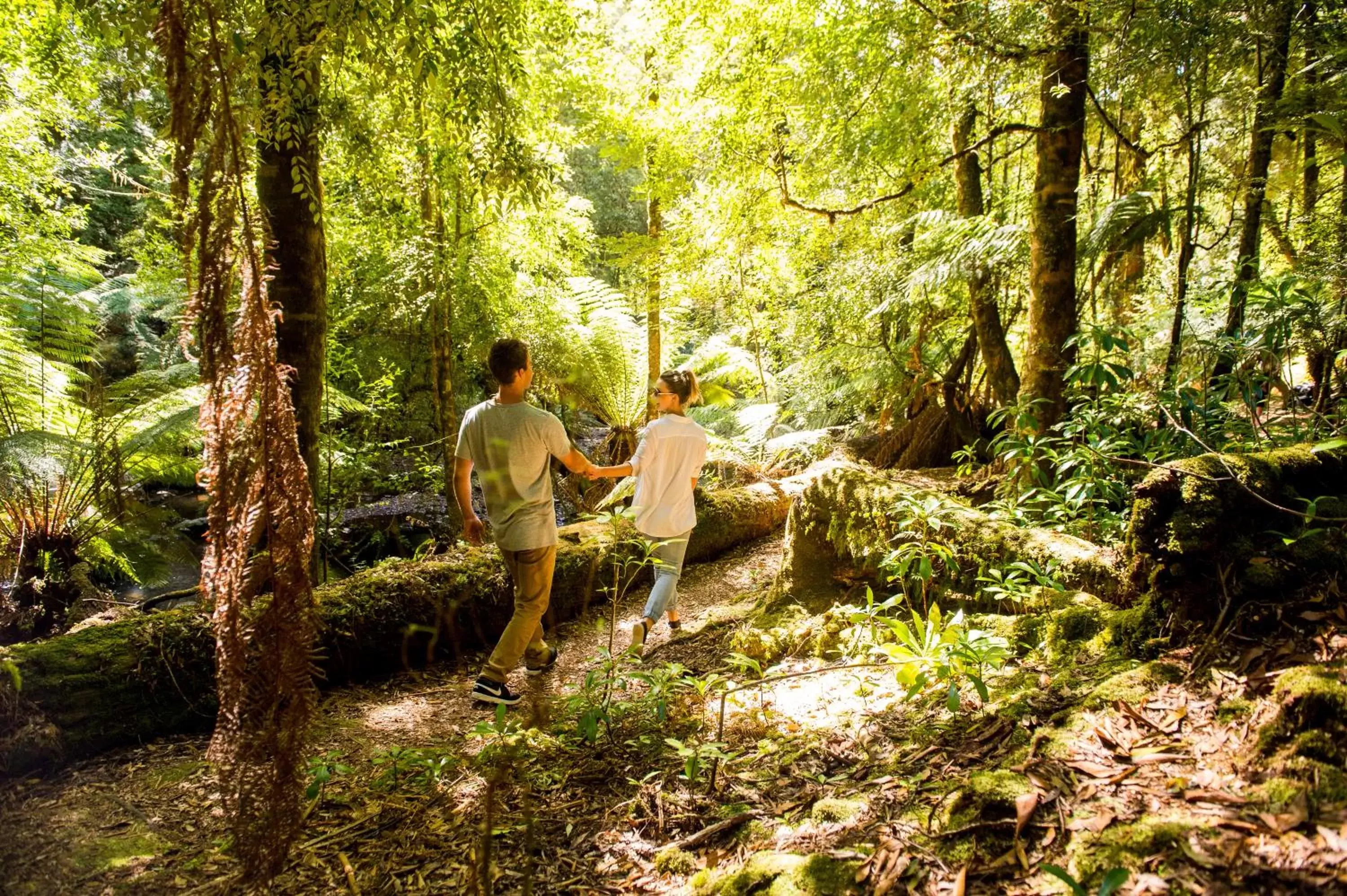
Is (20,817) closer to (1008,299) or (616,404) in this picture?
(616,404)

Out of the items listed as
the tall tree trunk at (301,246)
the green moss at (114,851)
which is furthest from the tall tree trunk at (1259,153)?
the green moss at (114,851)

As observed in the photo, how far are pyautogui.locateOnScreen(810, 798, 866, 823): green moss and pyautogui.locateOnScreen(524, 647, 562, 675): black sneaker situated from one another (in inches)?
94.0

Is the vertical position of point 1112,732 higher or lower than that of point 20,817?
higher

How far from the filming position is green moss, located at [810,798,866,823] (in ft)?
5.28

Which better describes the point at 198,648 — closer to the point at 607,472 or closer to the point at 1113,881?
the point at 607,472

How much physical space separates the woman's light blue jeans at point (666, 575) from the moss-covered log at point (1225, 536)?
8.38 ft

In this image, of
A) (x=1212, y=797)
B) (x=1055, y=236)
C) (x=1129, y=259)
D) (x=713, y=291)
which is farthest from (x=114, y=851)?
(x=1129, y=259)

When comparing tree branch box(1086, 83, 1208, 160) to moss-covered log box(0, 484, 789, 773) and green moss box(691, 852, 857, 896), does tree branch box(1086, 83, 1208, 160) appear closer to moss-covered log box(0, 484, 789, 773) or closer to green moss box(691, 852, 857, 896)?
green moss box(691, 852, 857, 896)

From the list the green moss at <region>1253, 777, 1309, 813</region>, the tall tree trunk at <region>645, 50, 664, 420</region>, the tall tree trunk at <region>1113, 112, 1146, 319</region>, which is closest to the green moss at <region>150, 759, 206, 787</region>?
the green moss at <region>1253, 777, 1309, 813</region>

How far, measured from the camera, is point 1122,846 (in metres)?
1.15

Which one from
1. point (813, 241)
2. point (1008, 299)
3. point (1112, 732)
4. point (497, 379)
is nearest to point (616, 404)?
point (813, 241)

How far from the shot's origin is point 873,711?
91.5 inches

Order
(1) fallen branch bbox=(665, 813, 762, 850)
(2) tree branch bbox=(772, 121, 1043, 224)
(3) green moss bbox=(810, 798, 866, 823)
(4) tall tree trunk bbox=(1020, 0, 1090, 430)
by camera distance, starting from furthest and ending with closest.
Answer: (2) tree branch bbox=(772, 121, 1043, 224) < (4) tall tree trunk bbox=(1020, 0, 1090, 430) < (1) fallen branch bbox=(665, 813, 762, 850) < (3) green moss bbox=(810, 798, 866, 823)

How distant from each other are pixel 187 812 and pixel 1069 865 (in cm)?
286
